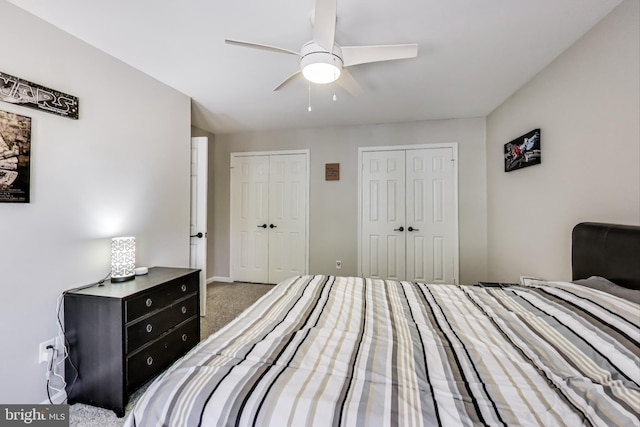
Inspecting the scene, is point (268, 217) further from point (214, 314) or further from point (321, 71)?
point (321, 71)

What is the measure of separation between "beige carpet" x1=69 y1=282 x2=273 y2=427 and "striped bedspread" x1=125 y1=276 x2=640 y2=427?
1.20 meters

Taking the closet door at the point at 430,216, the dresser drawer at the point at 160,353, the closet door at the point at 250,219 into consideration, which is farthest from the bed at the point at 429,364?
the closet door at the point at 250,219

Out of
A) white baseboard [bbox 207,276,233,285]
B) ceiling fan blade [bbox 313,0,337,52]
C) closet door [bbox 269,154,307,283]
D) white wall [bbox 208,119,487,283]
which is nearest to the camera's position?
ceiling fan blade [bbox 313,0,337,52]

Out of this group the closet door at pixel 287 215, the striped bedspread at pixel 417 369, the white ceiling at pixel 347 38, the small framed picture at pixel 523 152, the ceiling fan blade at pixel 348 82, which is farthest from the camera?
the closet door at pixel 287 215

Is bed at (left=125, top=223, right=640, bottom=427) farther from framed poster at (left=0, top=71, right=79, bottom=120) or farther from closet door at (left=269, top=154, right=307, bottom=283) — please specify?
closet door at (left=269, top=154, right=307, bottom=283)

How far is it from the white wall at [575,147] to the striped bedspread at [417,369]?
81 centimetres

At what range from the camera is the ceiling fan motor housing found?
159 cm

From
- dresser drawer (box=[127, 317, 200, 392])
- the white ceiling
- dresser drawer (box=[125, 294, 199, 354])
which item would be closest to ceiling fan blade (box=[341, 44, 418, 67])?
the white ceiling

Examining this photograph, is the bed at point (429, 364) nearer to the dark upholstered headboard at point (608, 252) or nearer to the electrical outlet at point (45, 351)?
the dark upholstered headboard at point (608, 252)

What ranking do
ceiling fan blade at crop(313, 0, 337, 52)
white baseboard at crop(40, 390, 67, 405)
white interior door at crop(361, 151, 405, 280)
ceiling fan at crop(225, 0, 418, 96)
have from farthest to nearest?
white interior door at crop(361, 151, 405, 280) < white baseboard at crop(40, 390, 67, 405) < ceiling fan at crop(225, 0, 418, 96) < ceiling fan blade at crop(313, 0, 337, 52)

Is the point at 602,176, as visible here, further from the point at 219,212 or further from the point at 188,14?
the point at 219,212

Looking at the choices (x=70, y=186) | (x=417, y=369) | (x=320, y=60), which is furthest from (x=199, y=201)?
(x=417, y=369)

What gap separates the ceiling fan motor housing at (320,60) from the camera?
5.21 feet

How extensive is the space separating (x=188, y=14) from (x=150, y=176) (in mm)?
1465
